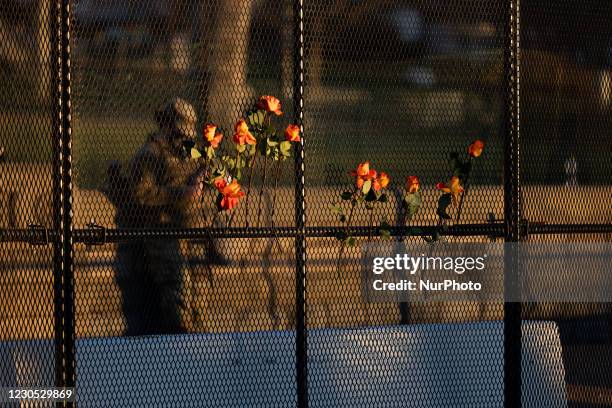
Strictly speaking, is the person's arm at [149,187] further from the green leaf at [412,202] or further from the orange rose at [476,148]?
the orange rose at [476,148]

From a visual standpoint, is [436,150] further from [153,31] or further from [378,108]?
[153,31]

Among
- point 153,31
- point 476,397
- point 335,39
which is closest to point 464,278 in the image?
point 476,397

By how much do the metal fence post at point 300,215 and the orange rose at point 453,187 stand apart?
894 millimetres

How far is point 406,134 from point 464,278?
1.74 meters

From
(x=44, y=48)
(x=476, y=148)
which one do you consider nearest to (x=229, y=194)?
(x=44, y=48)

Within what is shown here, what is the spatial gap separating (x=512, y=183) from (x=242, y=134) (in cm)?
133

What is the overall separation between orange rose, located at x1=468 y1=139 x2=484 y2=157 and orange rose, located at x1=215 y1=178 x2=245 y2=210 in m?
1.20

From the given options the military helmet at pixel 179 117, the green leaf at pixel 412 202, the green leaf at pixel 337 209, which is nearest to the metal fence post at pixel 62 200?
the military helmet at pixel 179 117

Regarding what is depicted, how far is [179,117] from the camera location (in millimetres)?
6320

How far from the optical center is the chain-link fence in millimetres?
5754

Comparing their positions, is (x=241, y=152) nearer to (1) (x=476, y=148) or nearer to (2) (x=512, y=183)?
(1) (x=476, y=148)

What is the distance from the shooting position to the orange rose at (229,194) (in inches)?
238

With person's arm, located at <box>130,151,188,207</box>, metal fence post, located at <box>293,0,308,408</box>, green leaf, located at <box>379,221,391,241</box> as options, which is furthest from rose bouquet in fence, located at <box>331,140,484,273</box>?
person's arm, located at <box>130,151,188,207</box>

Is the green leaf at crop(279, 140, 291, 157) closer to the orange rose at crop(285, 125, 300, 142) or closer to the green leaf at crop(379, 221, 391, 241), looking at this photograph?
the orange rose at crop(285, 125, 300, 142)
